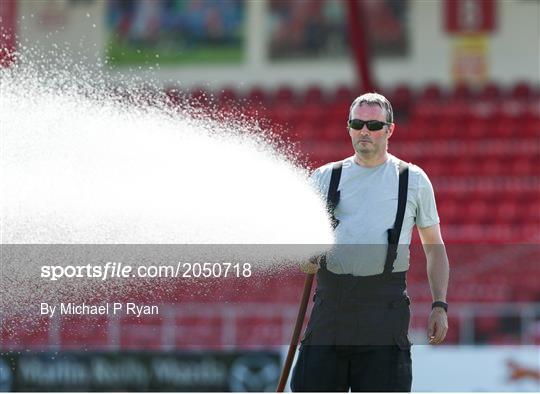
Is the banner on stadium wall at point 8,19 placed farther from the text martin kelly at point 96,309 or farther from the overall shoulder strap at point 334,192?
the overall shoulder strap at point 334,192

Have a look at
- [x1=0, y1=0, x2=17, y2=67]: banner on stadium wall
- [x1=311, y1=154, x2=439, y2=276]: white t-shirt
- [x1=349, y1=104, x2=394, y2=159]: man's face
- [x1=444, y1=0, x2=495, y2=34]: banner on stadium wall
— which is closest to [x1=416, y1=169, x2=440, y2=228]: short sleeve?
[x1=311, y1=154, x2=439, y2=276]: white t-shirt

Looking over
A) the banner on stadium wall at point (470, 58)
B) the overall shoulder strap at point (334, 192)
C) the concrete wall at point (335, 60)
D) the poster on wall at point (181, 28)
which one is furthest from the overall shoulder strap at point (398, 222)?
the poster on wall at point (181, 28)

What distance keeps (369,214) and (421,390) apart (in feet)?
15.4

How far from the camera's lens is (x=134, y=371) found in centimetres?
1059

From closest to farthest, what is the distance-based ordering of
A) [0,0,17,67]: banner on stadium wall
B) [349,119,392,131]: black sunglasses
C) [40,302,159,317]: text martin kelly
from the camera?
[349,119,392,131]: black sunglasses, [40,302,159,317]: text martin kelly, [0,0,17,67]: banner on stadium wall

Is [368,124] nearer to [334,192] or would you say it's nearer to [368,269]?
[334,192]

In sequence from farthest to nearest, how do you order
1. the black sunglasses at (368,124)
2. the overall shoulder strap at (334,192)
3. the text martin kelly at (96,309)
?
the text martin kelly at (96,309) → the overall shoulder strap at (334,192) → the black sunglasses at (368,124)

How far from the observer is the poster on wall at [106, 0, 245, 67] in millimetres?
21641

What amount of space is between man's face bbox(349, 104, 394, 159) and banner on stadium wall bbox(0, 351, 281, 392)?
524cm

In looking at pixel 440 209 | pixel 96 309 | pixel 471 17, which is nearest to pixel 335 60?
pixel 471 17

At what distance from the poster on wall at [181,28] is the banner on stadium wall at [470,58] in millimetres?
3625

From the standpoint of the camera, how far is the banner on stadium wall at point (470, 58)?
2081 cm

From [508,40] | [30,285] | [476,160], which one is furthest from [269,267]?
[508,40]

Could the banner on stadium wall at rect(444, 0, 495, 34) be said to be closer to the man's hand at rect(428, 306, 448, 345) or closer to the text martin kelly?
the text martin kelly
